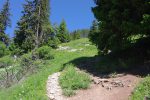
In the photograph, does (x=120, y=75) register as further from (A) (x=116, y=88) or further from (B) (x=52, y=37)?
(B) (x=52, y=37)

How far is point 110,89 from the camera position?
16.8 metres

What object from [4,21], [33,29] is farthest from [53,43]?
[4,21]

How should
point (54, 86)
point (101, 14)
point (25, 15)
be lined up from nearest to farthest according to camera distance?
point (54, 86)
point (101, 14)
point (25, 15)

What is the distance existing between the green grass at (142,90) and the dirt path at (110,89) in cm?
32

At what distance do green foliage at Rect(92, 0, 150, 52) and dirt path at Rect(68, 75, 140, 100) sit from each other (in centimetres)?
226

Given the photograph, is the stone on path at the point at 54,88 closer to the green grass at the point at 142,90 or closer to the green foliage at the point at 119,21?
the green foliage at the point at 119,21

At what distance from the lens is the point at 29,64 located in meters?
29.7

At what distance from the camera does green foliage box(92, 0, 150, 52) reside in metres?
17.8

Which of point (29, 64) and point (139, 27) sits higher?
point (139, 27)

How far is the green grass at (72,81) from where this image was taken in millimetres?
17444

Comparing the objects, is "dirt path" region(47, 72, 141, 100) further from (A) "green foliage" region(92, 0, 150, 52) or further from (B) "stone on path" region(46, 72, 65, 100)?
(A) "green foliage" region(92, 0, 150, 52)

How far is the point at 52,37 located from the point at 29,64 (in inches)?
931

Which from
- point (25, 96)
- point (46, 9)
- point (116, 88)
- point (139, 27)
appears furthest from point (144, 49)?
point (46, 9)

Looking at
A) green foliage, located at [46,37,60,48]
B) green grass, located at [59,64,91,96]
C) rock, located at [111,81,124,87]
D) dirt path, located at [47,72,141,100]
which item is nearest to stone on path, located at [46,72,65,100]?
dirt path, located at [47,72,141,100]
